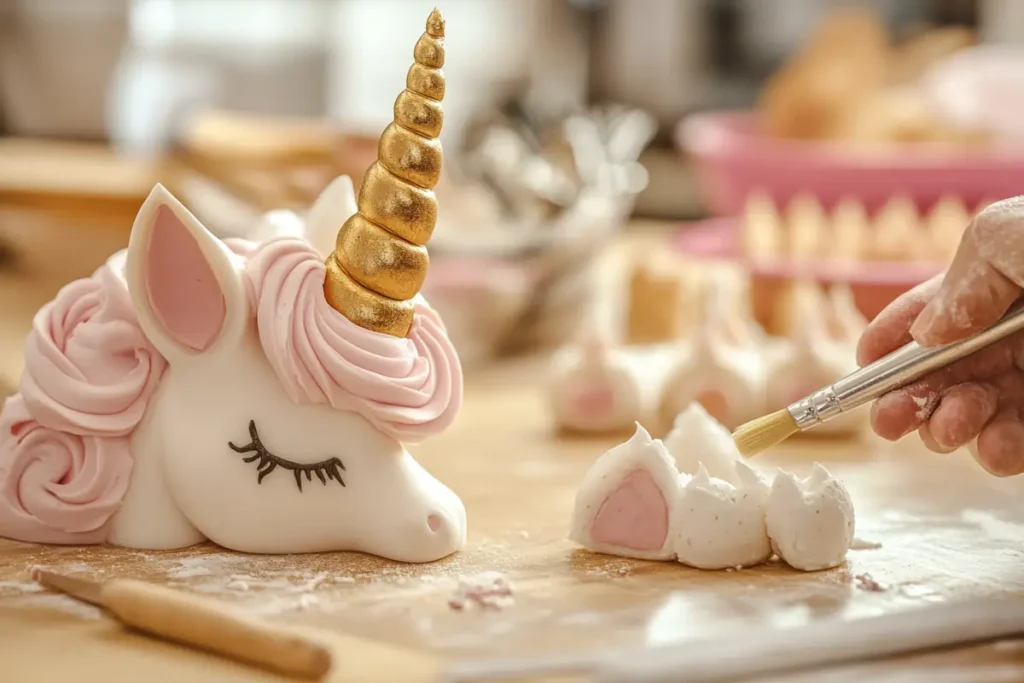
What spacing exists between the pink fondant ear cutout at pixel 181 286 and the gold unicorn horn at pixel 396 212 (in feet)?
0.36

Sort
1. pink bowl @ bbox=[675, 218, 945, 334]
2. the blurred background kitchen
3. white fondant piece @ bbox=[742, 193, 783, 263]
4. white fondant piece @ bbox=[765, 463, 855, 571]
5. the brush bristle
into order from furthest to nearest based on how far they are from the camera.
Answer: white fondant piece @ bbox=[742, 193, 783, 263]
the blurred background kitchen
pink bowl @ bbox=[675, 218, 945, 334]
the brush bristle
white fondant piece @ bbox=[765, 463, 855, 571]

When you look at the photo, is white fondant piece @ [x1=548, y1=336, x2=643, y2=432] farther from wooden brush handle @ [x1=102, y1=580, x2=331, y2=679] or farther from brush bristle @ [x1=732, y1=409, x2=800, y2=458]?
wooden brush handle @ [x1=102, y1=580, x2=331, y2=679]

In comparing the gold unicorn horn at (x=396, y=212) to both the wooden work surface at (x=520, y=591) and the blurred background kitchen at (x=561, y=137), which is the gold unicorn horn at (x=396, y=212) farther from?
the blurred background kitchen at (x=561, y=137)

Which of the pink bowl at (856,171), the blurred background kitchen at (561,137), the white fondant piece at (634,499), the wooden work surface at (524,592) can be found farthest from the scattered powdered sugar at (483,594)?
A: the pink bowl at (856,171)

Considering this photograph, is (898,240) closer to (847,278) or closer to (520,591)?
(847,278)

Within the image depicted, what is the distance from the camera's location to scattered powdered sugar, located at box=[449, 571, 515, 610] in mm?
1163

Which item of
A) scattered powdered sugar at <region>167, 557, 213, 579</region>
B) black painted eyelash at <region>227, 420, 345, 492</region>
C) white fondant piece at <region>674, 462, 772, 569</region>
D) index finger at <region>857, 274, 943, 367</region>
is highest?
index finger at <region>857, 274, 943, 367</region>

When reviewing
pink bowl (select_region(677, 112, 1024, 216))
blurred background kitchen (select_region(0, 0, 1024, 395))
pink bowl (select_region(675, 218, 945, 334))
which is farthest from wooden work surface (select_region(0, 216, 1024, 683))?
pink bowl (select_region(677, 112, 1024, 216))

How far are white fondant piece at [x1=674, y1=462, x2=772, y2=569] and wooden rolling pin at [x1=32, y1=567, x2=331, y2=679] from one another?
42 cm

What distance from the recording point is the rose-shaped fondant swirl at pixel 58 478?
1270 millimetres

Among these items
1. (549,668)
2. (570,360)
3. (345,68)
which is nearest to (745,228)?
(570,360)

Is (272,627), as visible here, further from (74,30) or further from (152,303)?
(74,30)

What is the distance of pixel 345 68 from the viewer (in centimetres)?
461

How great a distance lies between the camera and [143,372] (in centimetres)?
127
